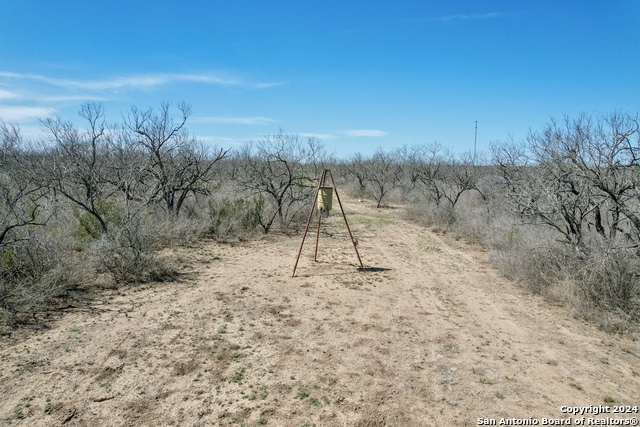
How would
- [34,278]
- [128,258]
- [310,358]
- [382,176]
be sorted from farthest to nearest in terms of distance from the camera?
[382,176] → [128,258] → [34,278] → [310,358]

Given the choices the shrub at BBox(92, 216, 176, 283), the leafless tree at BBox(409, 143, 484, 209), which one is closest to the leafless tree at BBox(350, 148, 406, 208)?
the leafless tree at BBox(409, 143, 484, 209)

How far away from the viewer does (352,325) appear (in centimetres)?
561

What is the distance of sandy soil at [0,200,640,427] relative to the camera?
3.56 m

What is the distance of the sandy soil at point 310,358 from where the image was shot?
356 cm

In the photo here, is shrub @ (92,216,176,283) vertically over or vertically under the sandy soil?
over

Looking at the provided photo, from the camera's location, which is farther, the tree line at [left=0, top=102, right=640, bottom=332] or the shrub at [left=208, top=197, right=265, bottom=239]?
the shrub at [left=208, top=197, right=265, bottom=239]

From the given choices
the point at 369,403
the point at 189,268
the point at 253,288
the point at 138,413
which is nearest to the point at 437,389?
the point at 369,403

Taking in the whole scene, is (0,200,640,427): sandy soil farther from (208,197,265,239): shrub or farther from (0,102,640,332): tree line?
(208,197,265,239): shrub

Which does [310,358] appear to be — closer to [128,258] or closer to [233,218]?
[128,258]

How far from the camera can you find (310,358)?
458cm

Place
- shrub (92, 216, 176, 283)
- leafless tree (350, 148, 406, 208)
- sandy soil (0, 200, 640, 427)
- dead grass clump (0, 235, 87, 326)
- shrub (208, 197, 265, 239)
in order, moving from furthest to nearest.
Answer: leafless tree (350, 148, 406, 208) → shrub (208, 197, 265, 239) → shrub (92, 216, 176, 283) → dead grass clump (0, 235, 87, 326) → sandy soil (0, 200, 640, 427)

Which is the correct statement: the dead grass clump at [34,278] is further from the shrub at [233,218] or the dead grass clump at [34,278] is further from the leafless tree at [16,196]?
the shrub at [233,218]

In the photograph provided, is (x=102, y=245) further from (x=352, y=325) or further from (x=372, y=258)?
(x=372, y=258)

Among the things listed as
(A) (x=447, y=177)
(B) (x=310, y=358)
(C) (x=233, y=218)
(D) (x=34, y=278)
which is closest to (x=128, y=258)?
(D) (x=34, y=278)
